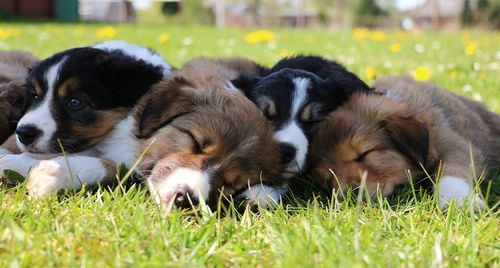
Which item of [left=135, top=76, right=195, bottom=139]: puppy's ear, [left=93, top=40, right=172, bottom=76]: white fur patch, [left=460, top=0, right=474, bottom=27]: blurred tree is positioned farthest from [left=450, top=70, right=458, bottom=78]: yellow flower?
[left=460, top=0, right=474, bottom=27]: blurred tree

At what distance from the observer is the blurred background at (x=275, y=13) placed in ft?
92.4

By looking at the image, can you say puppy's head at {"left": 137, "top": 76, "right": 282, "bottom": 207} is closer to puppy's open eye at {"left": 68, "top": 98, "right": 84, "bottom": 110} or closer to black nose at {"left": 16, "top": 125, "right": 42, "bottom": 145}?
puppy's open eye at {"left": 68, "top": 98, "right": 84, "bottom": 110}

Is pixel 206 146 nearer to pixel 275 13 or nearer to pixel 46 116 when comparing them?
pixel 46 116

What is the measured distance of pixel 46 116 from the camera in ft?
10.8

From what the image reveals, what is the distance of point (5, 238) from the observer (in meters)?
2.12

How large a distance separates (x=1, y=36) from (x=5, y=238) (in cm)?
1000

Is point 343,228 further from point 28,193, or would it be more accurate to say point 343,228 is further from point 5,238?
point 28,193

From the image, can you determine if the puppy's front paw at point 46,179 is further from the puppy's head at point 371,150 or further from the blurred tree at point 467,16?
the blurred tree at point 467,16

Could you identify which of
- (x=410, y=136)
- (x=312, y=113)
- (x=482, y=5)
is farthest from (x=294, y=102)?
(x=482, y=5)

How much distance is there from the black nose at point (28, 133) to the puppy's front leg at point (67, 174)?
0.73 feet

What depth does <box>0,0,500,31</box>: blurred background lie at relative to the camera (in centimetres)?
2816

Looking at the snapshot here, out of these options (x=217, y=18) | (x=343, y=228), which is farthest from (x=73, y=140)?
(x=217, y=18)

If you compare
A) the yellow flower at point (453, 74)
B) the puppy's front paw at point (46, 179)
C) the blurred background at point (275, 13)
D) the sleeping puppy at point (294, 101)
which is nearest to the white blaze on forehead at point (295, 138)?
the sleeping puppy at point (294, 101)

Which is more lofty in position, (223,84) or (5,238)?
(223,84)
